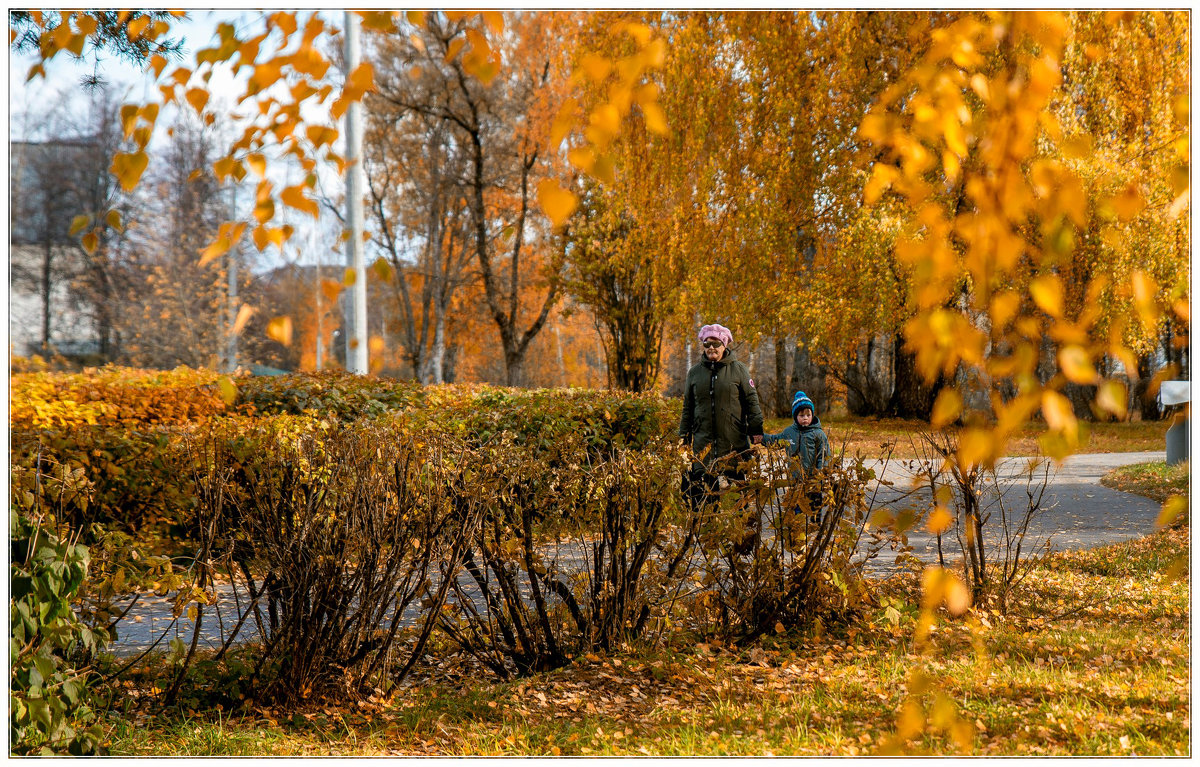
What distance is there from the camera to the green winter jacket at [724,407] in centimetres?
536

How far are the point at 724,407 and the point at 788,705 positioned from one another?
8.02 feet

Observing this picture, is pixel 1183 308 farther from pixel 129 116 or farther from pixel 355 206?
pixel 355 206

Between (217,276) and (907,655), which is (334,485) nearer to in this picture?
(907,655)

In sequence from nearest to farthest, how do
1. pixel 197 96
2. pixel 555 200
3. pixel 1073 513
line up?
1. pixel 555 200
2. pixel 197 96
3. pixel 1073 513

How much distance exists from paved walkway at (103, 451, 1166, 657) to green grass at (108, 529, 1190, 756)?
0.59 metres

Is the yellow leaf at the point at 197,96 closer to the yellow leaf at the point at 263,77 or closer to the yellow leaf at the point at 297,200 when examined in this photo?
the yellow leaf at the point at 263,77

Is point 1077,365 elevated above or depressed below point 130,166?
below

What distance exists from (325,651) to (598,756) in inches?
44.9

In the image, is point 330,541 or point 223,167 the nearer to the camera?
point 223,167

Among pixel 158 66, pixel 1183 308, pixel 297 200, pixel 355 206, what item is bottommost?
pixel 1183 308

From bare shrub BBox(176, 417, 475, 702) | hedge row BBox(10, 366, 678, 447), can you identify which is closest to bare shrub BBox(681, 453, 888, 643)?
bare shrub BBox(176, 417, 475, 702)

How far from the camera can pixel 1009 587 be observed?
181 inches

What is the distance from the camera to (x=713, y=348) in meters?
5.39

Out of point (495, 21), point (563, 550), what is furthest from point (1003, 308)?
point (563, 550)
